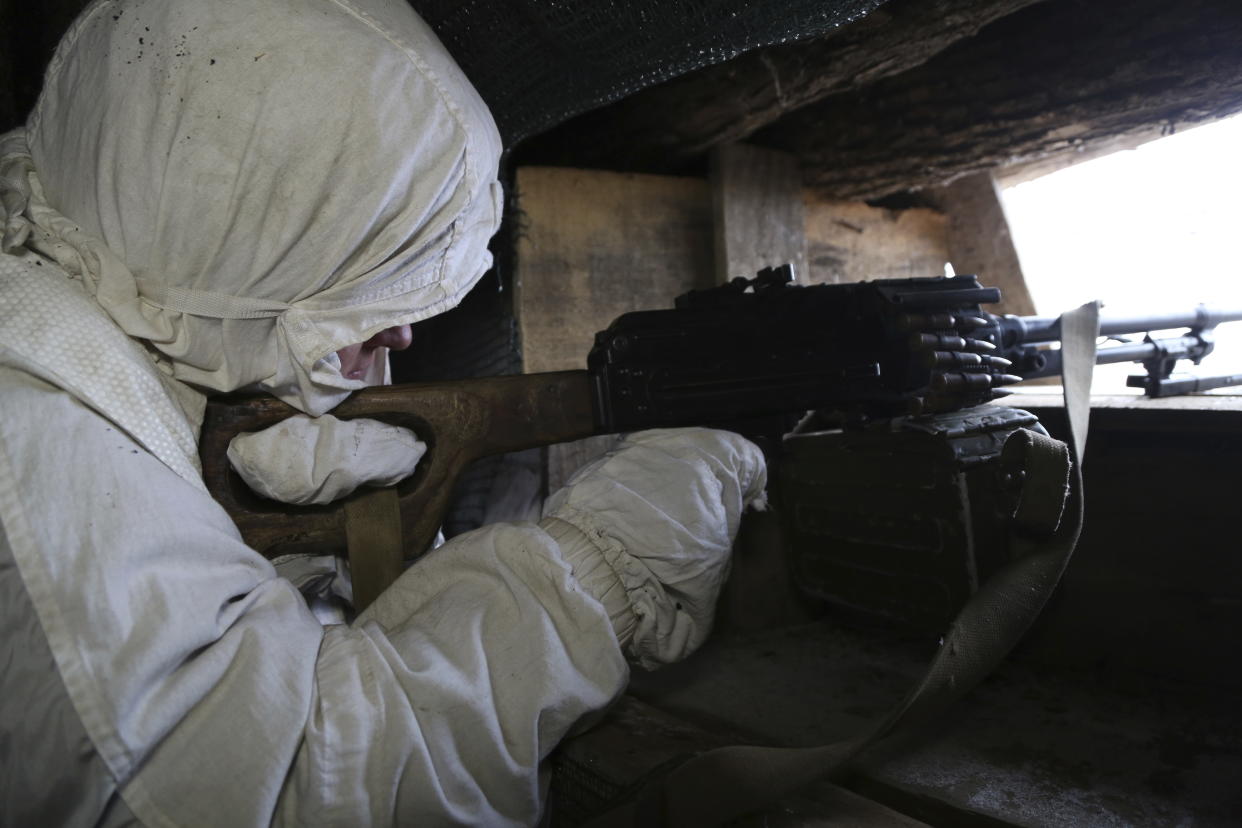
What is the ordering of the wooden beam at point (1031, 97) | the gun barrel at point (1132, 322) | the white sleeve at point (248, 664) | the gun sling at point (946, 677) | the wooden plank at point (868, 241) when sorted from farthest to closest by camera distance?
the wooden plank at point (868, 241), the wooden beam at point (1031, 97), the gun barrel at point (1132, 322), the gun sling at point (946, 677), the white sleeve at point (248, 664)

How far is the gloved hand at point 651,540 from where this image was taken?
34.7 inches

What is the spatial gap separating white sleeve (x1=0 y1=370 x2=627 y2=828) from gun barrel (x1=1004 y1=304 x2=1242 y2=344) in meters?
0.97

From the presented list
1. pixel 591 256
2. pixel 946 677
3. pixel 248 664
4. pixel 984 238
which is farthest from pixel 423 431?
pixel 984 238

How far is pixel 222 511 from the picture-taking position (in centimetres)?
75

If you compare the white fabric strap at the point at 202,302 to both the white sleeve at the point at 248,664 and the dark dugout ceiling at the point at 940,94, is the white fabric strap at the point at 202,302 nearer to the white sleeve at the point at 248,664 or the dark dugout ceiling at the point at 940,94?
the white sleeve at the point at 248,664

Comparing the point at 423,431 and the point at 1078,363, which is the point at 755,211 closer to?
the point at 1078,363

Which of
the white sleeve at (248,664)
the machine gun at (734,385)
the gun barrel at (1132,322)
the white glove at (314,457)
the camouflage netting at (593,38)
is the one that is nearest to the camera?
the white sleeve at (248,664)

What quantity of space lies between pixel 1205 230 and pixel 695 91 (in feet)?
6.78

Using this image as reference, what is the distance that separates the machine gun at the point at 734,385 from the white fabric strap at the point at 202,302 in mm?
174

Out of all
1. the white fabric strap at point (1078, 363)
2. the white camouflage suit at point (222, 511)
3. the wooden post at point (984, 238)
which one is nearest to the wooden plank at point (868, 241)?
the wooden post at point (984, 238)

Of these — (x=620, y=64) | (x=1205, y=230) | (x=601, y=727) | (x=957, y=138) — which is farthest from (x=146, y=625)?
(x=1205, y=230)

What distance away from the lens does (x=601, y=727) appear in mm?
942

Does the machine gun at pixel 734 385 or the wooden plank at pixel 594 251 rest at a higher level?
the wooden plank at pixel 594 251

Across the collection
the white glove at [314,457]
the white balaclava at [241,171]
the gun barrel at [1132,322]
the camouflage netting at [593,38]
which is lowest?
the white glove at [314,457]
